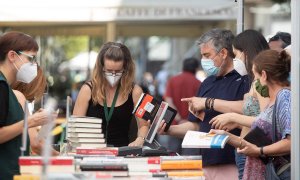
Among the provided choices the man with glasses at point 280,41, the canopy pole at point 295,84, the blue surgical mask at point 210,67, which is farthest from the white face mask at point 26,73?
the man with glasses at point 280,41

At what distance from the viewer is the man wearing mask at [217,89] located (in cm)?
673

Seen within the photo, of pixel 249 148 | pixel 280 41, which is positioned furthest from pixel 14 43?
pixel 280 41

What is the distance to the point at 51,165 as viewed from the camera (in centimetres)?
493

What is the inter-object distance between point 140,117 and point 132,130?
458 mm

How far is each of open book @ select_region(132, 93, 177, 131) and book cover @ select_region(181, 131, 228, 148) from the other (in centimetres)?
102

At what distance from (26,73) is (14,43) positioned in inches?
8.3

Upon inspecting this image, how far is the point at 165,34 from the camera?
17375 mm

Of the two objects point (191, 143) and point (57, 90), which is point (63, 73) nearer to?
point (57, 90)

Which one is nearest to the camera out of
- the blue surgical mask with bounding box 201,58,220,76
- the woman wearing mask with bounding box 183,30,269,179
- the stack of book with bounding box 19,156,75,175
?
the stack of book with bounding box 19,156,75,175

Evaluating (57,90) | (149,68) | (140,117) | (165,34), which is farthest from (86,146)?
(149,68)

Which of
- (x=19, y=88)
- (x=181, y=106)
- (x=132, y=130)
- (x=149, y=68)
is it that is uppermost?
(x=19, y=88)

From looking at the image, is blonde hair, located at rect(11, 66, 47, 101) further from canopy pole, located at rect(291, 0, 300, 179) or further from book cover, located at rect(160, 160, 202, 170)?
canopy pole, located at rect(291, 0, 300, 179)

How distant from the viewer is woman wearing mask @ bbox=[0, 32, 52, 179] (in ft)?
18.3

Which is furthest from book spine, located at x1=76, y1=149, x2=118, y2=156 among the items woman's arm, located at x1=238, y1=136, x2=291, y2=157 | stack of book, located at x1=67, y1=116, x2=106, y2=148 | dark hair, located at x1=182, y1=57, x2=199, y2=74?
dark hair, located at x1=182, y1=57, x2=199, y2=74
